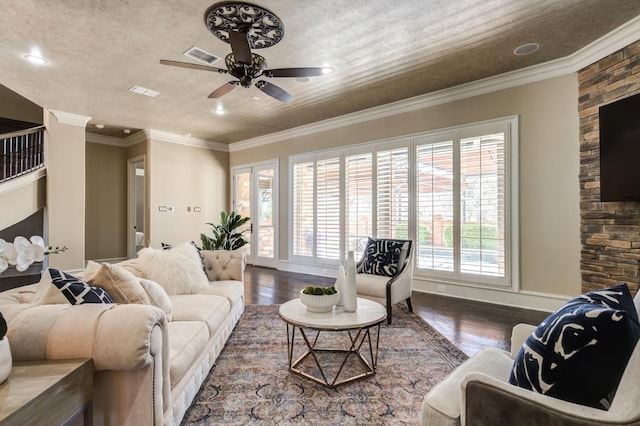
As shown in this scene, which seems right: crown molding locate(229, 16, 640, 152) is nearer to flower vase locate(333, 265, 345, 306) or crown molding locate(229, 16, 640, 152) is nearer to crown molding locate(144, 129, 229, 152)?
crown molding locate(144, 129, 229, 152)

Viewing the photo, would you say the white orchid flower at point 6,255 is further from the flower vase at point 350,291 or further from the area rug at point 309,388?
the flower vase at point 350,291

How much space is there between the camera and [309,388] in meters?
2.12

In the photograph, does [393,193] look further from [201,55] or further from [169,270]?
[169,270]

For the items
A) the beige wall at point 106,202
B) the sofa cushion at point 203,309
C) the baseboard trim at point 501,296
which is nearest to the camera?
the sofa cushion at point 203,309

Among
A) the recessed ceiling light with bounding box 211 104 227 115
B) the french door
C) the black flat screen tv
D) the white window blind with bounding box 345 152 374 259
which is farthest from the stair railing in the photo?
the black flat screen tv

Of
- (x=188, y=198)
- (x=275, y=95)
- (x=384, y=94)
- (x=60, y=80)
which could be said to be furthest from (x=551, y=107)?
(x=188, y=198)

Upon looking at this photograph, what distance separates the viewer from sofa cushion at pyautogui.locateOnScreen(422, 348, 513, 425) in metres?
1.18

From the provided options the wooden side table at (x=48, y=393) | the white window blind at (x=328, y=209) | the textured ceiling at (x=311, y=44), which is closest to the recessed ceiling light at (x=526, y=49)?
the textured ceiling at (x=311, y=44)

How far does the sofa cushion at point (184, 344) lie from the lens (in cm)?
167

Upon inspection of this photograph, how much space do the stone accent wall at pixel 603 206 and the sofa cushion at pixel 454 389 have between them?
2.57 meters

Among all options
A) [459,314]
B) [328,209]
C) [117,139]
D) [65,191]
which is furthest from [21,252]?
[117,139]

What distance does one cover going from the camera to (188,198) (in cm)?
723

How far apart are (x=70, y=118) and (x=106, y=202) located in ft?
7.81

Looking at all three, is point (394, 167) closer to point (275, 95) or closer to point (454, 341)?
point (275, 95)
